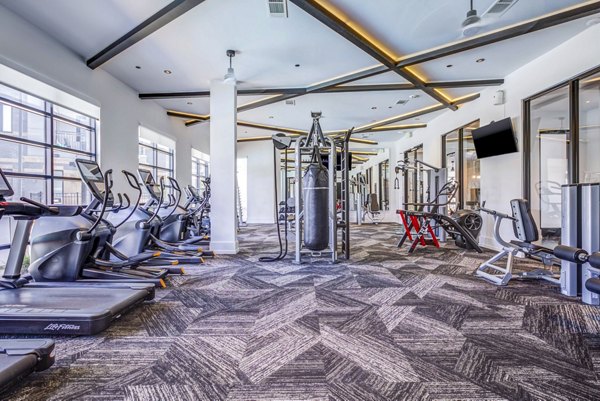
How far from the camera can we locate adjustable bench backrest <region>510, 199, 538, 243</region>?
3.40m

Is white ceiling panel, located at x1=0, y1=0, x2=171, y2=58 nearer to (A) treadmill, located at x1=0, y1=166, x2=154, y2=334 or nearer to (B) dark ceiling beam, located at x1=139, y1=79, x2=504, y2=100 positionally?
(B) dark ceiling beam, located at x1=139, y1=79, x2=504, y2=100

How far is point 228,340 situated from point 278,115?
275 inches

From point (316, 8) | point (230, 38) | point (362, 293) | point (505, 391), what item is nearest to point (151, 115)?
point (230, 38)

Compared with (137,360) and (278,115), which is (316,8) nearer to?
(137,360)

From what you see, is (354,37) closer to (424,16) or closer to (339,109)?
(424,16)

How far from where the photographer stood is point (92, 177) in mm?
2977

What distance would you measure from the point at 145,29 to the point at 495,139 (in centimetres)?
597

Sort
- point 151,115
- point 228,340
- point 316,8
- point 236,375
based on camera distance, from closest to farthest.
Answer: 1. point 236,375
2. point 228,340
3. point 316,8
4. point 151,115

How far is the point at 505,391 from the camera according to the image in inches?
59.9

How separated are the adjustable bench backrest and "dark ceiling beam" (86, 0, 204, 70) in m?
4.27

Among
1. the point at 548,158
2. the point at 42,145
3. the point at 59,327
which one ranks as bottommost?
the point at 59,327

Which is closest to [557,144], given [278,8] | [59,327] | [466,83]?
[466,83]

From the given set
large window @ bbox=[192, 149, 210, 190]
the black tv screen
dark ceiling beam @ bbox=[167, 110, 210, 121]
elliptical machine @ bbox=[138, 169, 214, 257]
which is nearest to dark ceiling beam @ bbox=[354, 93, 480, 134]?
the black tv screen

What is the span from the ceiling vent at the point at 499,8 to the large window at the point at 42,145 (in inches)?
233
